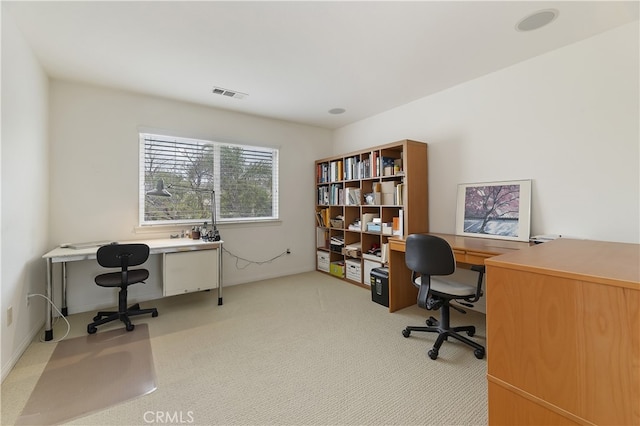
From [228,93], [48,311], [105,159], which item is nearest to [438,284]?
[228,93]

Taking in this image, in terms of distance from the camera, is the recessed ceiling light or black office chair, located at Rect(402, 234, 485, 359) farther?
black office chair, located at Rect(402, 234, 485, 359)

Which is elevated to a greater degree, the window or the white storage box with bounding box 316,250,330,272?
the window

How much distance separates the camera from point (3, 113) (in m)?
1.85

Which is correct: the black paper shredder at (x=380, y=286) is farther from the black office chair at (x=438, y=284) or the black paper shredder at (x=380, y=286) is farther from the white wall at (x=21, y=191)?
the white wall at (x=21, y=191)

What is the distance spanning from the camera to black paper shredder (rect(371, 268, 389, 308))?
3.07m

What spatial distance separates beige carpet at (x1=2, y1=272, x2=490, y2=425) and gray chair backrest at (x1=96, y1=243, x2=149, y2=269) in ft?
2.21

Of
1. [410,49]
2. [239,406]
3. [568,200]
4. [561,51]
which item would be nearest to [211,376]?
→ [239,406]

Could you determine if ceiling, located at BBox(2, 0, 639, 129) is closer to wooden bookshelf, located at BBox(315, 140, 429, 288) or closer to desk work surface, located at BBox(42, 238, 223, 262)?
wooden bookshelf, located at BBox(315, 140, 429, 288)

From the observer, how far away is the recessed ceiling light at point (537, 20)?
190 cm

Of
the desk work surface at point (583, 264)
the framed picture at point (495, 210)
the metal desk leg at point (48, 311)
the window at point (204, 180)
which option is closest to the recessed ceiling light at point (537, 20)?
the framed picture at point (495, 210)

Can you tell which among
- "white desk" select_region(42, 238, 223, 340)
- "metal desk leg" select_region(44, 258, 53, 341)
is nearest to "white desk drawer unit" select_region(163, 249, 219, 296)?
"white desk" select_region(42, 238, 223, 340)

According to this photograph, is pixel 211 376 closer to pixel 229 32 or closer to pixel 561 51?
pixel 229 32

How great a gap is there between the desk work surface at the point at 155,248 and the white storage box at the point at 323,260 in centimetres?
187

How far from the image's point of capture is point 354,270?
3910 mm
